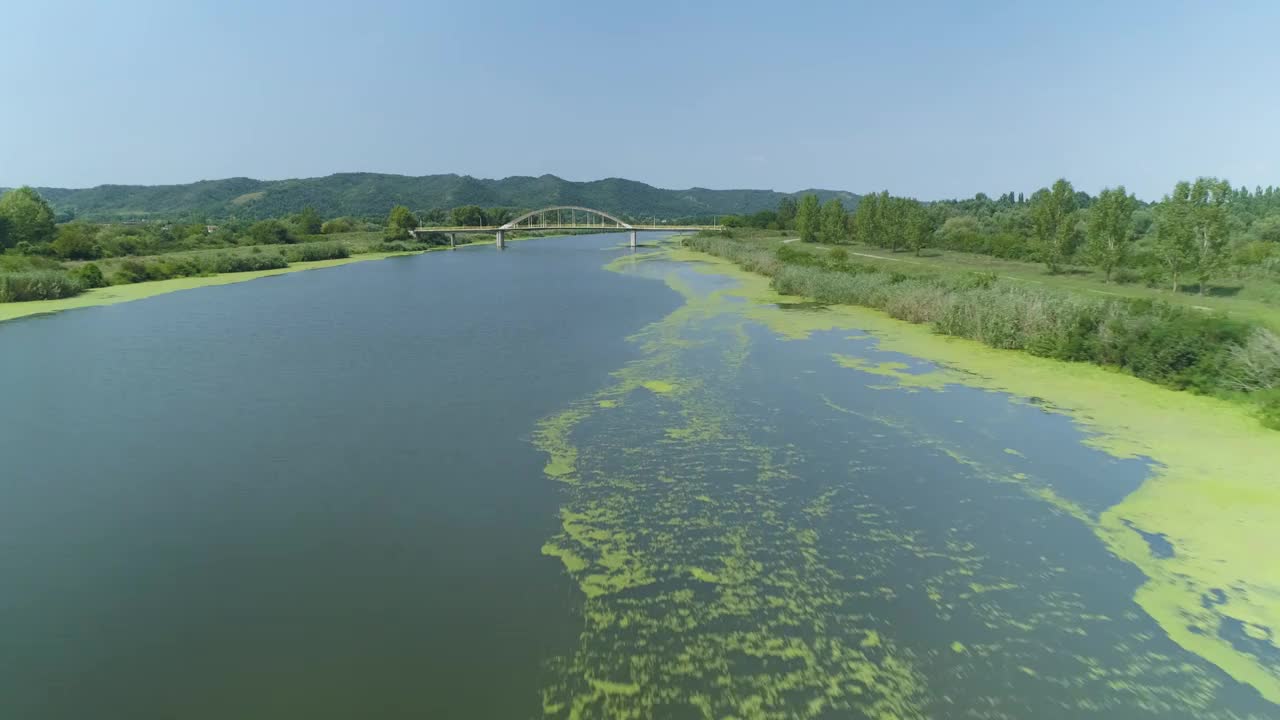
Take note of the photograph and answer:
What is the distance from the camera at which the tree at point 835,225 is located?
2758 inches

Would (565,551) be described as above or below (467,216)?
below

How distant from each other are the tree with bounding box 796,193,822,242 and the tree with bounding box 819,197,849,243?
7.14ft

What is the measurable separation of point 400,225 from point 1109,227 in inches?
3489

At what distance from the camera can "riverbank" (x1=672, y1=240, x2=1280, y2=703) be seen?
253 inches

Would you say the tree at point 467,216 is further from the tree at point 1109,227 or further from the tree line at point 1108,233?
the tree at point 1109,227

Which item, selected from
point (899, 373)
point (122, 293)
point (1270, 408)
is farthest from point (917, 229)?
point (122, 293)

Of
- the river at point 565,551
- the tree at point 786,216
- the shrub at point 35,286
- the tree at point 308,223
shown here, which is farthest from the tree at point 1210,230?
the tree at point 308,223

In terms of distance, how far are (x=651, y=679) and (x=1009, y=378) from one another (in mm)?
13842

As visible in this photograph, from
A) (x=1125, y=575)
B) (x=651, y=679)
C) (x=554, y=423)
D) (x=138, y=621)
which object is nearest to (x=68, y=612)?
(x=138, y=621)

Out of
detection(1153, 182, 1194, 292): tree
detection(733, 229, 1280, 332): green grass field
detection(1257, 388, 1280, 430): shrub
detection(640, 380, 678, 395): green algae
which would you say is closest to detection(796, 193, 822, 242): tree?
detection(733, 229, 1280, 332): green grass field

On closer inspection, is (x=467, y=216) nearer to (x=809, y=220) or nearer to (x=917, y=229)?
(x=809, y=220)

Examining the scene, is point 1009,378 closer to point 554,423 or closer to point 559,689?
point 554,423

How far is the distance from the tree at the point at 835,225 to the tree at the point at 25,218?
69230mm

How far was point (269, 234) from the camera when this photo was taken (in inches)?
2921
